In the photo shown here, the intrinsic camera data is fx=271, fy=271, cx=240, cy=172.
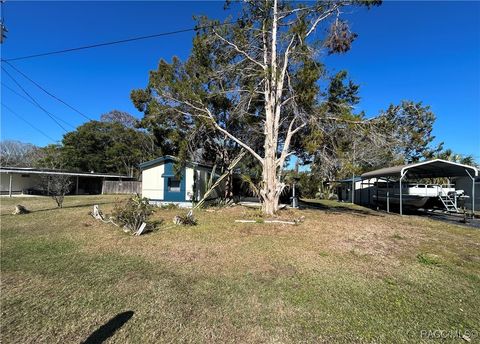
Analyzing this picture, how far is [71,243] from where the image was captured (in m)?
6.59

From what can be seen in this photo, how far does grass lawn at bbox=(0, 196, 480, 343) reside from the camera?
299 cm

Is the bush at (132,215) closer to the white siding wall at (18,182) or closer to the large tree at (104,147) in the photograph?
the white siding wall at (18,182)

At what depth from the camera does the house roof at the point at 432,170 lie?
12734mm

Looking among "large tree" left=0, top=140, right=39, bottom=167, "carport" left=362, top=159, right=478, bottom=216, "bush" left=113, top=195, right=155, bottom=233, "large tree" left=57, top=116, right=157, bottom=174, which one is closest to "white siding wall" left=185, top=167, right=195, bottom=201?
"bush" left=113, top=195, right=155, bottom=233

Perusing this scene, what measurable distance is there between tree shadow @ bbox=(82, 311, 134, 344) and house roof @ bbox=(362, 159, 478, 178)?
13.4 meters

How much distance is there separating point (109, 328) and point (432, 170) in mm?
17553

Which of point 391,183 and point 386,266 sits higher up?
point 391,183

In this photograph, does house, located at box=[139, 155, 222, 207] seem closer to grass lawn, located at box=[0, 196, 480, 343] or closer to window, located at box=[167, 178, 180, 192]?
window, located at box=[167, 178, 180, 192]

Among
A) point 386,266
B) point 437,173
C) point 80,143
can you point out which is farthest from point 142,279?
point 80,143

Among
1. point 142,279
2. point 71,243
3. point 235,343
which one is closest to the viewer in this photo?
point 235,343

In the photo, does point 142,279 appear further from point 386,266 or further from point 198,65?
point 198,65

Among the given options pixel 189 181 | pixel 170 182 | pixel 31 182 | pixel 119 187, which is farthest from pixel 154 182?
pixel 31 182

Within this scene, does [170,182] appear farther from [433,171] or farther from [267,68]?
[433,171]

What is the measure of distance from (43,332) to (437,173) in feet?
61.5
